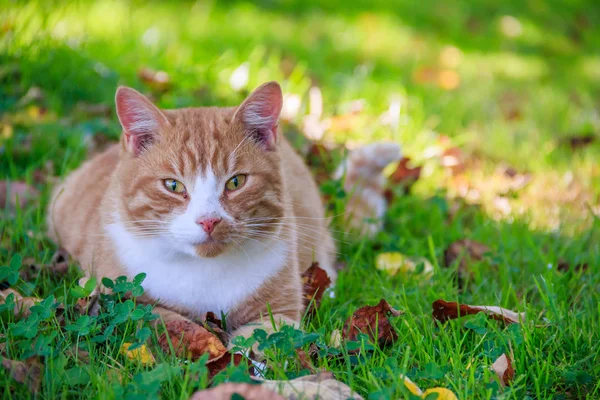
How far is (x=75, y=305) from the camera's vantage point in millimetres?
2289

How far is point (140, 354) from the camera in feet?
6.67

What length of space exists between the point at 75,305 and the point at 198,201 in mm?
567

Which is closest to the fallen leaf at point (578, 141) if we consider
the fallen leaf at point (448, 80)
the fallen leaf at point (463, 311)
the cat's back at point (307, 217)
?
the fallen leaf at point (448, 80)

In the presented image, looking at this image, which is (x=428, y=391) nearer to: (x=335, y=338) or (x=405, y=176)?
(x=335, y=338)

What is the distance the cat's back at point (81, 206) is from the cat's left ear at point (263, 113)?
2.25ft

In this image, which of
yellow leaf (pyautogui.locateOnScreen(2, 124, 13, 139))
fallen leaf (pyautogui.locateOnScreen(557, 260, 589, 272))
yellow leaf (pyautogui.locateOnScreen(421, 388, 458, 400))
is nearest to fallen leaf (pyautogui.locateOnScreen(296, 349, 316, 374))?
yellow leaf (pyautogui.locateOnScreen(421, 388, 458, 400))

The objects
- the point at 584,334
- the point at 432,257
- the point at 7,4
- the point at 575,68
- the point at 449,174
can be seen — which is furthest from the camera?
the point at 575,68

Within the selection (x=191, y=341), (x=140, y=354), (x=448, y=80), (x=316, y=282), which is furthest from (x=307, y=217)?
(x=448, y=80)

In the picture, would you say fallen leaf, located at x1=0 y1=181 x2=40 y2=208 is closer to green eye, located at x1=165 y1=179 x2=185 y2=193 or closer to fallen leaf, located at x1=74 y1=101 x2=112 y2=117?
fallen leaf, located at x1=74 y1=101 x2=112 y2=117

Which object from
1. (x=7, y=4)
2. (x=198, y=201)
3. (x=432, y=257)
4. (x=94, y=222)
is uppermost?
(x=7, y=4)

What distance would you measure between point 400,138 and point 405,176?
1.71ft

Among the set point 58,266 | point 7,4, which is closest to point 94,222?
point 58,266

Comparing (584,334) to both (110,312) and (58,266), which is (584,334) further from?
(58,266)

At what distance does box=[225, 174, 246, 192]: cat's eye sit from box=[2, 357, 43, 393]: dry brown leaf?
82cm
